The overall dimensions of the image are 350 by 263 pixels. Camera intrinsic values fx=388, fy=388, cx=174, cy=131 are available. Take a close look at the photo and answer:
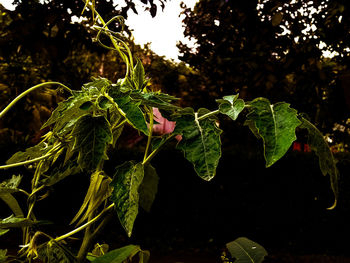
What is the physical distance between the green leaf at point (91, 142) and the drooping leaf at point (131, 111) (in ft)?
0.13

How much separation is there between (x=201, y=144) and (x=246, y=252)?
12.4 inches

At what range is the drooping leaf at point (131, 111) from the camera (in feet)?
1.98

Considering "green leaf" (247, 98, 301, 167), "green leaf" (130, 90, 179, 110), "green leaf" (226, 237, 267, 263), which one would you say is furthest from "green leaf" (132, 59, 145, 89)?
"green leaf" (226, 237, 267, 263)

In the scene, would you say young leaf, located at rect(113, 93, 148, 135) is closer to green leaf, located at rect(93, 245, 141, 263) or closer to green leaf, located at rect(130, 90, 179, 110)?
green leaf, located at rect(130, 90, 179, 110)

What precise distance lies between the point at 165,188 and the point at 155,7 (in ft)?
9.86

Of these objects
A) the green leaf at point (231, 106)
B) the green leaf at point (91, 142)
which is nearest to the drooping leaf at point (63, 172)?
the green leaf at point (91, 142)

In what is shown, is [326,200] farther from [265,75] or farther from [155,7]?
[155,7]

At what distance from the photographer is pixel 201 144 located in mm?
601

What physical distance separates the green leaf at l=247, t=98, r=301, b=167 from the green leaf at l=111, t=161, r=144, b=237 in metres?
0.21

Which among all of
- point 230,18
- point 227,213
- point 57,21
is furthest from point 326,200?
point 57,21

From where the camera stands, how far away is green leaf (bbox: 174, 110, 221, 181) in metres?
0.58

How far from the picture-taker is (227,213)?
579 cm

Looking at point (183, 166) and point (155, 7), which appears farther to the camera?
point (183, 166)

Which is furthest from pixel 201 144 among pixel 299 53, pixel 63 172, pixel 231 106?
pixel 299 53
